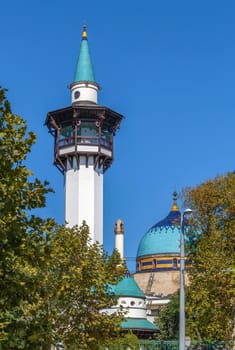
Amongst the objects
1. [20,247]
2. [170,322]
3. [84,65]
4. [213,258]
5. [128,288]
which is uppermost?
[84,65]

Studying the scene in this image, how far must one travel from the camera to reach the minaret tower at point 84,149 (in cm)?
5662

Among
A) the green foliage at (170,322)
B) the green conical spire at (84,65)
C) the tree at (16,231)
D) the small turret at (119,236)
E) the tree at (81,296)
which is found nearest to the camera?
the tree at (16,231)

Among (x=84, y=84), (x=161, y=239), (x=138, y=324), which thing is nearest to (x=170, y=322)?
(x=138, y=324)

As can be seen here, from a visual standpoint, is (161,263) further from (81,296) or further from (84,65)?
(81,296)

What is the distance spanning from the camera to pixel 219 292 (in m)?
34.2

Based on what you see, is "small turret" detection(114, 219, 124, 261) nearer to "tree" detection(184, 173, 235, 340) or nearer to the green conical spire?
the green conical spire

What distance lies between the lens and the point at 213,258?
34.4 metres

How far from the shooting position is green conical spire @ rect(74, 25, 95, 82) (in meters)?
59.3

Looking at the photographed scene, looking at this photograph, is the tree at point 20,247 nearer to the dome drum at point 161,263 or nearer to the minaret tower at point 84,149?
the minaret tower at point 84,149

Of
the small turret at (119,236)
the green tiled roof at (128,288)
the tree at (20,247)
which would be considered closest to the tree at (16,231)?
the tree at (20,247)

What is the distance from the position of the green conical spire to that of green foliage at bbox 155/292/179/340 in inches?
713

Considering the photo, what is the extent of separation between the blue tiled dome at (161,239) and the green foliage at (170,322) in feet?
39.5

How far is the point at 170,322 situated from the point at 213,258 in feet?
82.4

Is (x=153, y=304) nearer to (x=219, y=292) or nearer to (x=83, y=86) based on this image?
(x=83, y=86)
